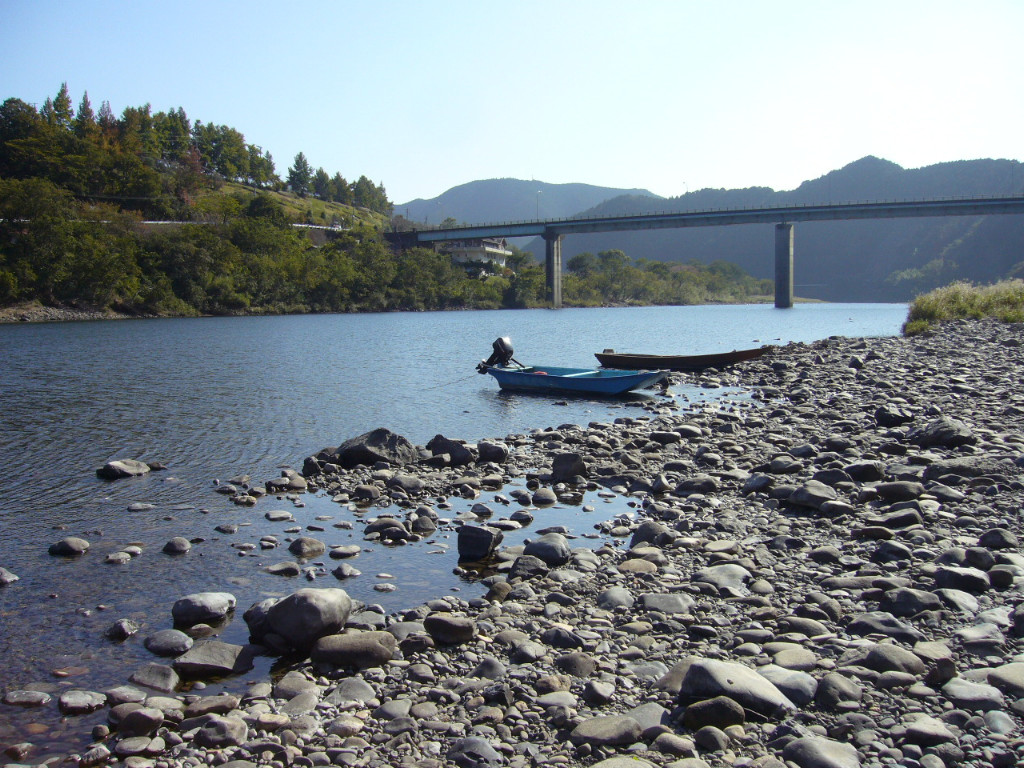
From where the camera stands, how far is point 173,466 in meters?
14.4

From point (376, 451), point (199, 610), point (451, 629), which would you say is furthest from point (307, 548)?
point (376, 451)

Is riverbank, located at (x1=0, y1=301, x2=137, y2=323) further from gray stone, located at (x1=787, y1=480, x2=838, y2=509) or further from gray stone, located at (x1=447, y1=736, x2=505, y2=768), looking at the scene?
gray stone, located at (x1=447, y1=736, x2=505, y2=768)

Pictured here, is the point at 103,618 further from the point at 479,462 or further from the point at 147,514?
the point at 479,462

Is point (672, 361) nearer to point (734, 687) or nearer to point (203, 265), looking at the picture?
point (734, 687)

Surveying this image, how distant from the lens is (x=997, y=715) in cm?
421

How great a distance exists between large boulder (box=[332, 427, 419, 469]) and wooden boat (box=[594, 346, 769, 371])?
1753 cm

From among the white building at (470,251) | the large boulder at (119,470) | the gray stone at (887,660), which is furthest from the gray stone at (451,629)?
the white building at (470,251)

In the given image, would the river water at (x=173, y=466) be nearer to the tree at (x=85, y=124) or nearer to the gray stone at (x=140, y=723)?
the gray stone at (x=140, y=723)

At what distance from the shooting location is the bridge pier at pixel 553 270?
132m

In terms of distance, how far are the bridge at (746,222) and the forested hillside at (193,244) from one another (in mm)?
7381

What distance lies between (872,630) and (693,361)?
84.5 feet

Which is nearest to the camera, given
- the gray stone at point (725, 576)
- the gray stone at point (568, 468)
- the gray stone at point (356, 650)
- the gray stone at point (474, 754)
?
the gray stone at point (474, 754)

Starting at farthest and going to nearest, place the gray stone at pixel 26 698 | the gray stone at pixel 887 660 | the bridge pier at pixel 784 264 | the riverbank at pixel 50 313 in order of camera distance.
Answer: the bridge pier at pixel 784 264 → the riverbank at pixel 50 313 → the gray stone at pixel 26 698 → the gray stone at pixel 887 660

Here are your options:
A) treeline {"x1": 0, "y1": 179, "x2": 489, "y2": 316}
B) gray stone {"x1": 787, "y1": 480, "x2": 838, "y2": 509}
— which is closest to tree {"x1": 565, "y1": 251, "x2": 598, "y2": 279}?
treeline {"x1": 0, "y1": 179, "x2": 489, "y2": 316}
